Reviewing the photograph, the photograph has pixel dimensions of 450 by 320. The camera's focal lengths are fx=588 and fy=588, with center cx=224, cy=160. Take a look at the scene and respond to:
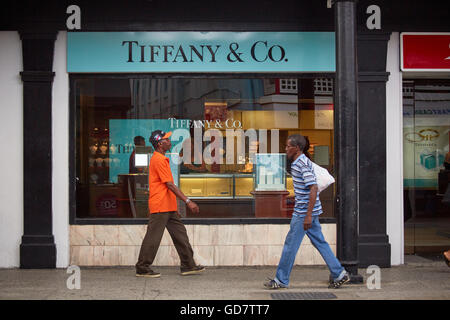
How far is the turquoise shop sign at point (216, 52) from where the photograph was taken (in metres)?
8.56

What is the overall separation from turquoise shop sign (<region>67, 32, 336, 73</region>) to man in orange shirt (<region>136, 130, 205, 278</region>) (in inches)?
56.3

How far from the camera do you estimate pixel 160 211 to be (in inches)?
299

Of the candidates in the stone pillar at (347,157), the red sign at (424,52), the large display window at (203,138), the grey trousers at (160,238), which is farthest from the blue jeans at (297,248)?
the red sign at (424,52)

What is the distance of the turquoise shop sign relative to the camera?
8.56 m

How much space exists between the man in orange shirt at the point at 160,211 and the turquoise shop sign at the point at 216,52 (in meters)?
1.43

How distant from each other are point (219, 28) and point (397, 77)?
107 inches

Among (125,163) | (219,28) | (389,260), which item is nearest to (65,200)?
(125,163)

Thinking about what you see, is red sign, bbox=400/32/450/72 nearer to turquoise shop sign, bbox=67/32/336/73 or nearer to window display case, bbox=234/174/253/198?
turquoise shop sign, bbox=67/32/336/73

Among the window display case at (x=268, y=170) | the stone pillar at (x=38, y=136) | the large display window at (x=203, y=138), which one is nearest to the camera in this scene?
the stone pillar at (x=38, y=136)

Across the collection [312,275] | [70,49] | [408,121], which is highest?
[70,49]

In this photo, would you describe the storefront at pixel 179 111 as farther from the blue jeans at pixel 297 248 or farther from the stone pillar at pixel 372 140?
the blue jeans at pixel 297 248

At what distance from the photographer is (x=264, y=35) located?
28.3 ft
